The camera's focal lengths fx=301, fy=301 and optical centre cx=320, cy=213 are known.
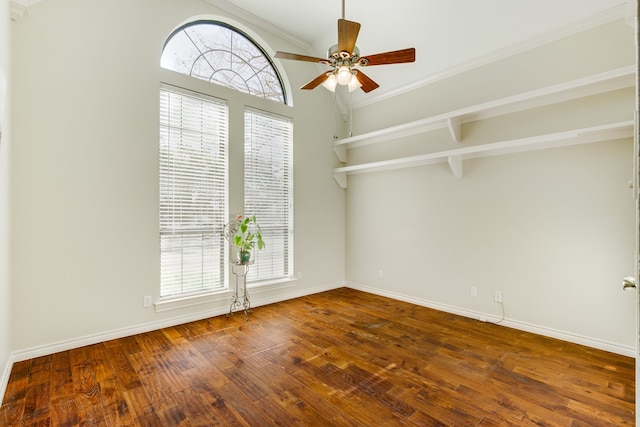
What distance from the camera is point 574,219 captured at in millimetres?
2883

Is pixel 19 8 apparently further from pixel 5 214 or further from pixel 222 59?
pixel 222 59

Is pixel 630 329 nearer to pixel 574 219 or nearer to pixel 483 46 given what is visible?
pixel 574 219

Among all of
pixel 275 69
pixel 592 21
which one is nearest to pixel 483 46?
pixel 592 21

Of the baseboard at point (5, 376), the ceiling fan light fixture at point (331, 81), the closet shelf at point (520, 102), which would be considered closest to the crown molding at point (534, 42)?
the closet shelf at point (520, 102)

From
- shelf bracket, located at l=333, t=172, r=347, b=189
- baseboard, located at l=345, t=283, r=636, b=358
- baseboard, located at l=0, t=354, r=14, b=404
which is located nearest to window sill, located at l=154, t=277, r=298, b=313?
baseboard, located at l=0, t=354, r=14, b=404

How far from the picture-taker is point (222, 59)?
382cm

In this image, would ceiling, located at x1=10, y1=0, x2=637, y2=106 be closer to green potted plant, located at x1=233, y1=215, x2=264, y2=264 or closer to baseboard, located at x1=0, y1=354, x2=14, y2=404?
green potted plant, located at x1=233, y1=215, x2=264, y2=264

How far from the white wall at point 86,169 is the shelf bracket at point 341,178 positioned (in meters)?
2.63

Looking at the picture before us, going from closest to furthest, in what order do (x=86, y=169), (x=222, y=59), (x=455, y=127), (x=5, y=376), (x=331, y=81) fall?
(x=5, y=376) < (x=331, y=81) < (x=86, y=169) < (x=455, y=127) < (x=222, y=59)

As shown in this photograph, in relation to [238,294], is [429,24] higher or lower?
higher

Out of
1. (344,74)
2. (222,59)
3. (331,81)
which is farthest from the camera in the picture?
(222,59)

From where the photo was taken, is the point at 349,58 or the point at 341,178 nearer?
the point at 349,58

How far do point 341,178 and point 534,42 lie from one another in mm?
2878

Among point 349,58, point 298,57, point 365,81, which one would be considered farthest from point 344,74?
point 298,57
